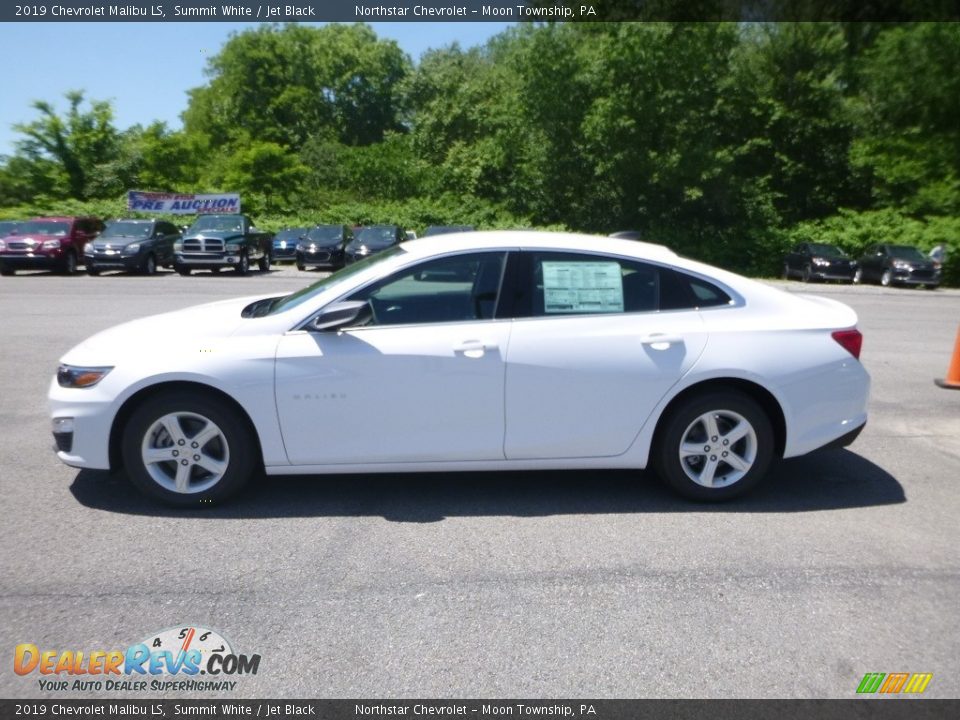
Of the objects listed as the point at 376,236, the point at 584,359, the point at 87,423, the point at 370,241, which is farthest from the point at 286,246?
the point at 584,359

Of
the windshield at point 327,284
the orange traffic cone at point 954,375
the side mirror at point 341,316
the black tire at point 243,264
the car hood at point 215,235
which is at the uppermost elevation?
the car hood at point 215,235

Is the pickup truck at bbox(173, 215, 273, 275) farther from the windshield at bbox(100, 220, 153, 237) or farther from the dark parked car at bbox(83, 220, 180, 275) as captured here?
the windshield at bbox(100, 220, 153, 237)

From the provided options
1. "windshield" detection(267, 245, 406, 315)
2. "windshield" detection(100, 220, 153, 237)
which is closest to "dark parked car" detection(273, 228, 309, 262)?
"windshield" detection(100, 220, 153, 237)

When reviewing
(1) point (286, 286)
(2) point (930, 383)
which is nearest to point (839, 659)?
(2) point (930, 383)

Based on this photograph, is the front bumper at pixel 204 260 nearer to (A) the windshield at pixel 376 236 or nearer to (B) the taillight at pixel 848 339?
(A) the windshield at pixel 376 236

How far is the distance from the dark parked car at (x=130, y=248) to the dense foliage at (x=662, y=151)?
15.7 metres

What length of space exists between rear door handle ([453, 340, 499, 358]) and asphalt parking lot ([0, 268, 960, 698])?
0.91m

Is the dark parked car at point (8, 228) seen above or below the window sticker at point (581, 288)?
above

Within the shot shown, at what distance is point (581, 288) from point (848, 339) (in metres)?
1.62

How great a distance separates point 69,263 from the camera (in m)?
25.2

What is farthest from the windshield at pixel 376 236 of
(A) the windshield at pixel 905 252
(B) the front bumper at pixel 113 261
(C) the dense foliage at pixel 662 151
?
(A) the windshield at pixel 905 252

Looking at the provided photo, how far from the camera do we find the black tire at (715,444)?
5043 mm

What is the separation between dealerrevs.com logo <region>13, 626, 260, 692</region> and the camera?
128 inches
